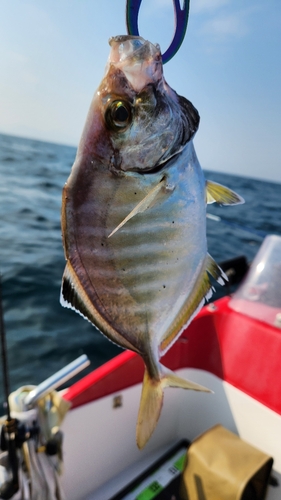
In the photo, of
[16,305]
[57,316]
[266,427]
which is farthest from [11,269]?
[266,427]

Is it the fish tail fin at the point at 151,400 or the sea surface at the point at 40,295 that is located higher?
the fish tail fin at the point at 151,400

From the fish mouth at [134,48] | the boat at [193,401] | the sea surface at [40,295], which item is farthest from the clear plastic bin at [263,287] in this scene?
the fish mouth at [134,48]

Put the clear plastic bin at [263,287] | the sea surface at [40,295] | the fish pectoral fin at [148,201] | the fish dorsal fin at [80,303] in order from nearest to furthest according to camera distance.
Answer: the fish pectoral fin at [148,201], the fish dorsal fin at [80,303], the clear plastic bin at [263,287], the sea surface at [40,295]

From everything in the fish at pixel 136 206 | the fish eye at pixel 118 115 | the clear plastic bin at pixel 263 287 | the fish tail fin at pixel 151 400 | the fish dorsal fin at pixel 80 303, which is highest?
the fish eye at pixel 118 115

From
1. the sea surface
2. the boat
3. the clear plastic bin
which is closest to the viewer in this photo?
the boat

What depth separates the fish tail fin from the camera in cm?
88

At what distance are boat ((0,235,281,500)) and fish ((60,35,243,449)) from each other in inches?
Answer: 77.8

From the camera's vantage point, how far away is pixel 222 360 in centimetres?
321

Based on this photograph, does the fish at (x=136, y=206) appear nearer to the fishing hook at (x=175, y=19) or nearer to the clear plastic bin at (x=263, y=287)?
the fishing hook at (x=175, y=19)

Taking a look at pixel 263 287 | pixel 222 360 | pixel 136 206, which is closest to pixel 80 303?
pixel 136 206

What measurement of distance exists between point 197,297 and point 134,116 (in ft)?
1.37

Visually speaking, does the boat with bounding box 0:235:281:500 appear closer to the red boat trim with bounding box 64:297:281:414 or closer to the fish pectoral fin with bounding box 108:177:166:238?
the red boat trim with bounding box 64:297:281:414


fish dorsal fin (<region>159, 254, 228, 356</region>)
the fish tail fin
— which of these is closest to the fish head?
fish dorsal fin (<region>159, 254, 228, 356</region>)

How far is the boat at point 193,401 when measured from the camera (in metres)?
2.76
